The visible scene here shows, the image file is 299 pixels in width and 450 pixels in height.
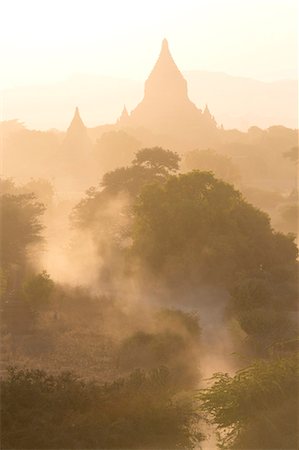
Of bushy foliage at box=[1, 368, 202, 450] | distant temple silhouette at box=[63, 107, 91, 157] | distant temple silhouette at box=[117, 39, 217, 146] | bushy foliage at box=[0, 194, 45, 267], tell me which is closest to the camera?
bushy foliage at box=[1, 368, 202, 450]

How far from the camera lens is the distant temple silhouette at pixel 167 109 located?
84812mm

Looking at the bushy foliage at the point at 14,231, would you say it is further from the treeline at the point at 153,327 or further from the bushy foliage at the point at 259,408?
the bushy foliage at the point at 259,408

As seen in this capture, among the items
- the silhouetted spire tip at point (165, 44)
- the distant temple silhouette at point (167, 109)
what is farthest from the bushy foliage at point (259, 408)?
the silhouetted spire tip at point (165, 44)

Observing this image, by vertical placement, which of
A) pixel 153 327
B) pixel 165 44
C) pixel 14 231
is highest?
pixel 165 44

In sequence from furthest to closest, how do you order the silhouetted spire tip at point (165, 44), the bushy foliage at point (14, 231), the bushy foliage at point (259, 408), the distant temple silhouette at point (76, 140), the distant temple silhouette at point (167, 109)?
1. the silhouetted spire tip at point (165, 44)
2. the distant temple silhouette at point (167, 109)
3. the distant temple silhouette at point (76, 140)
4. the bushy foliage at point (14, 231)
5. the bushy foliage at point (259, 408)

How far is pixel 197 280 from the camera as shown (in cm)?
2961

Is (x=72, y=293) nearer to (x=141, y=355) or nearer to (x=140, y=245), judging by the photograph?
(x=140, y=245)

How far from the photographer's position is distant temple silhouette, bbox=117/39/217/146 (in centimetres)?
8481

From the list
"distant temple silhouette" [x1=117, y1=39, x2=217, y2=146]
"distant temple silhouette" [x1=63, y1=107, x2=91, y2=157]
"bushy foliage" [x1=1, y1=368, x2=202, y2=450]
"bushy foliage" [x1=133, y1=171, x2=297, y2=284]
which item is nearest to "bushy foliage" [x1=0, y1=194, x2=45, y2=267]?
"bushy foliage" [x1=133, y1=171, x2=297, y2=284]

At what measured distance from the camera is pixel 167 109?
88.4 meters

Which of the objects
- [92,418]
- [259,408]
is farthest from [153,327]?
[92,418]

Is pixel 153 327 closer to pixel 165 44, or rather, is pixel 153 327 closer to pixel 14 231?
pixel 14 231

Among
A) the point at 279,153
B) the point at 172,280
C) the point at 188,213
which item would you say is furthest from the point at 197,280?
the point at 279,153

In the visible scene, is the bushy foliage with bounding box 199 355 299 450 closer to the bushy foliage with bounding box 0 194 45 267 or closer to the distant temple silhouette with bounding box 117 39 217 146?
the bushy foliage with bounding box 0 194 45 267
